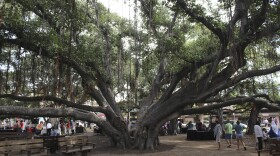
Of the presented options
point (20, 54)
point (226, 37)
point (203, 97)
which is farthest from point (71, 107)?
point (226, 37)

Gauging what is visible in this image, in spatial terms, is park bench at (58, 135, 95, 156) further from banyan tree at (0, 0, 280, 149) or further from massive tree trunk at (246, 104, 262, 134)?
massive tree trunk at (246, 104, 262, 134)

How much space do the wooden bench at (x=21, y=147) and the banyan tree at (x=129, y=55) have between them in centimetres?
136

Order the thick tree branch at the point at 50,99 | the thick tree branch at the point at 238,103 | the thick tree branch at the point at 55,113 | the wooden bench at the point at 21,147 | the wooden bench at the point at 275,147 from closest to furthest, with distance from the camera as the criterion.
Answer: the wooden bench at the point at 21,147 < the wooden bench at the point at 275,147 < the thick tree branch at the point at 55,113 < the thick tree branch at the point at 50,99 < the thick tree branch at the point at 238,103

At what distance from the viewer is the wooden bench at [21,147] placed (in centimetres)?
981

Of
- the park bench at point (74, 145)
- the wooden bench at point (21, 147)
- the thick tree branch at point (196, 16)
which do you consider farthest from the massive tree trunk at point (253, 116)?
the wooden bench at point (21, 147)

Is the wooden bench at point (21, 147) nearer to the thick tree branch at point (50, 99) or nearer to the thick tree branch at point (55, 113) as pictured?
the thick tree branch at point (55, 113)

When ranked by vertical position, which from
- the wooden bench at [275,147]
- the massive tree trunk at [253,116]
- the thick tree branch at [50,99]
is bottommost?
the wooden bench at [275,147]

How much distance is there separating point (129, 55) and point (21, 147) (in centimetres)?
1039

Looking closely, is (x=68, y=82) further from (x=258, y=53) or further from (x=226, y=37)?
(x=258, y=53)

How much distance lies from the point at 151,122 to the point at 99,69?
3.42m

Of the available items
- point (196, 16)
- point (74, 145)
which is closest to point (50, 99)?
point (74, 145)

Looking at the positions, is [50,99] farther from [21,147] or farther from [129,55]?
[129,55]

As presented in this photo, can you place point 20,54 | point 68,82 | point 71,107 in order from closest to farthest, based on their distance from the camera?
point 68,82, point 20,54, point 71,107

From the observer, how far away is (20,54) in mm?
13633
